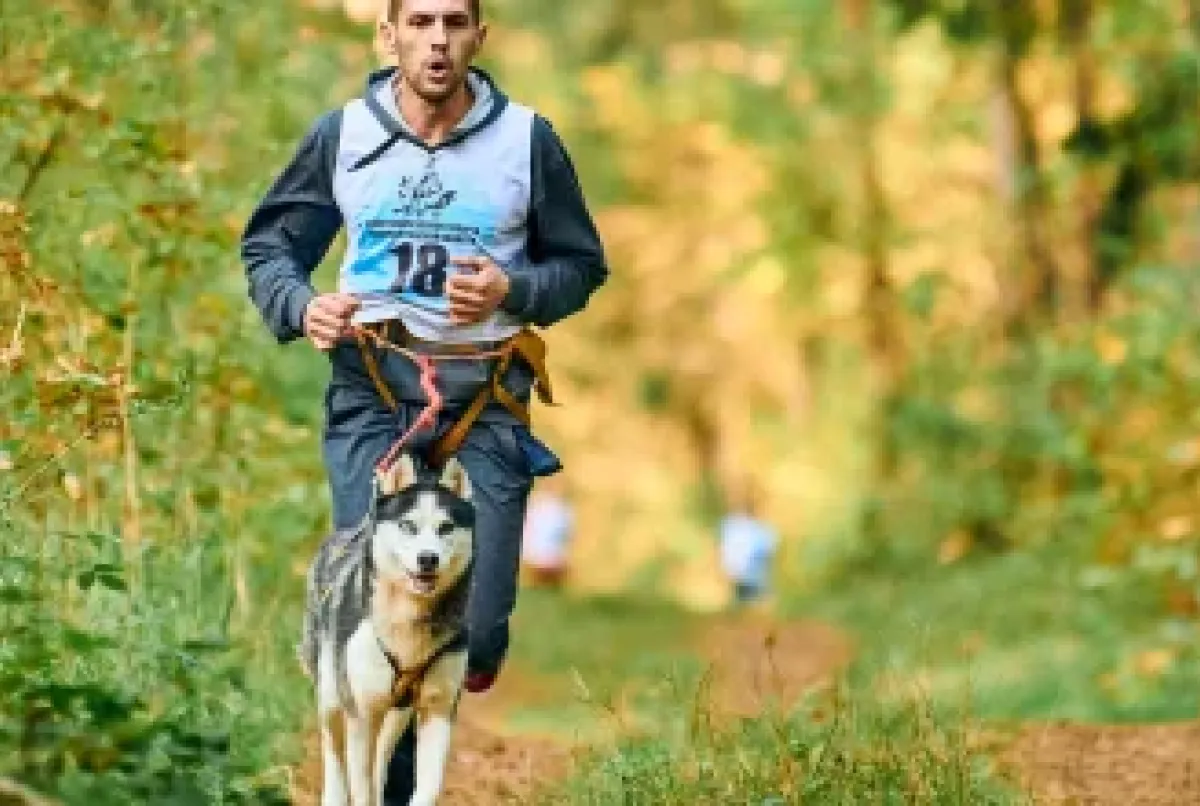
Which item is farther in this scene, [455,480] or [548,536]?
[548,536]

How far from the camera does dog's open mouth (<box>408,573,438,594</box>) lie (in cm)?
570

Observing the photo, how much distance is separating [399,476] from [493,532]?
1.88 ft

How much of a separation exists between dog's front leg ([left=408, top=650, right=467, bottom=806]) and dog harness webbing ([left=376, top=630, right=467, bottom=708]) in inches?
0.5

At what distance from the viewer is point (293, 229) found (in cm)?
649

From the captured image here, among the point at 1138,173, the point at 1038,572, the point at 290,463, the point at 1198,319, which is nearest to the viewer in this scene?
the point at 290,463

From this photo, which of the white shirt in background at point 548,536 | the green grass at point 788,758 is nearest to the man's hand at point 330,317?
the green grass at point 788,758

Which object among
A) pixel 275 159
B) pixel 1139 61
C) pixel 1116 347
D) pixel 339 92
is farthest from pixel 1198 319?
pixel 275 159

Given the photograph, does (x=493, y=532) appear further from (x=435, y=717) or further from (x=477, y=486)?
(x=435, y=717)

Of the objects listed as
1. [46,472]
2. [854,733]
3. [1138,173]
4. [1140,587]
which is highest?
[1138,173]

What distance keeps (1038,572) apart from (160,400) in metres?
13.9

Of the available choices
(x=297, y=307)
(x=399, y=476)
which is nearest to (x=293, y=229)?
(x=297, y=307)

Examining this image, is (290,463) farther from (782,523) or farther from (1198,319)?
(782,523)

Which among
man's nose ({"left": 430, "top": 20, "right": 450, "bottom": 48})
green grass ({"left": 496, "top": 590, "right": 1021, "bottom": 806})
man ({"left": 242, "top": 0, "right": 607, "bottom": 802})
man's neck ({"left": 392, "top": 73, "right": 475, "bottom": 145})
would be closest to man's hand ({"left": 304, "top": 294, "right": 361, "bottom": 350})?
man ({"left": 242, "top": 0, "right": 607, "bottom": 802})

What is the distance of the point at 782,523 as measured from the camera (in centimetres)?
3244
